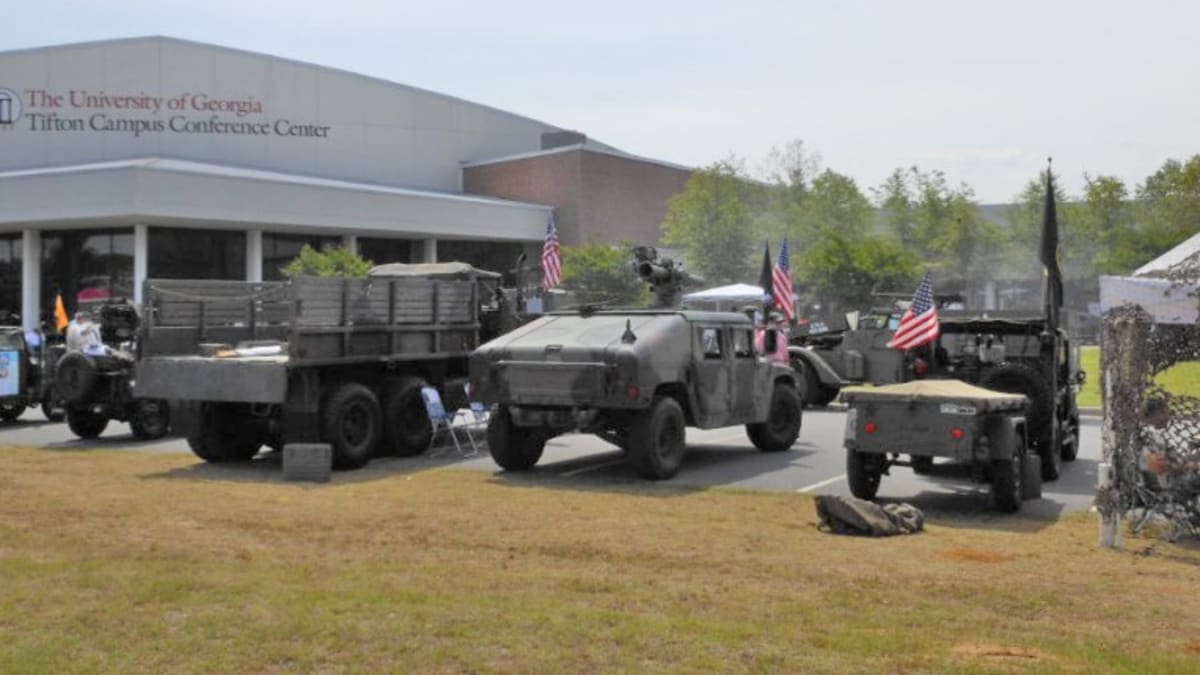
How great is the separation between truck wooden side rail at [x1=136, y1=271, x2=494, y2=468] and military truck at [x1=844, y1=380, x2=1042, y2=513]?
607 cm

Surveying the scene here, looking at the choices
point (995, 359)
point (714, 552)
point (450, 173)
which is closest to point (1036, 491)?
point (995, 359)

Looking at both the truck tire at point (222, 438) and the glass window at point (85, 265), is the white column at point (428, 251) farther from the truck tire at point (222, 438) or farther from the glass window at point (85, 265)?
the truck tire at point (222, 438)

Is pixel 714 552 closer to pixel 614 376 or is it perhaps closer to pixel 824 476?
pixel 614 376

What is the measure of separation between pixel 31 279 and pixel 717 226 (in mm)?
25553

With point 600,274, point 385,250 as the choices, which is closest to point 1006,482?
point 600,274

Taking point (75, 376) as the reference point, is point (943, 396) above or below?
above

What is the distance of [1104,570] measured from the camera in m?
8.20

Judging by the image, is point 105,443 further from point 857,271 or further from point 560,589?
point 857,271

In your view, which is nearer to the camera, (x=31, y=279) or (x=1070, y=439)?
(x=1070, y=439)

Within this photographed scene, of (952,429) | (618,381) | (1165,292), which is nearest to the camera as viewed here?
(1165,292)

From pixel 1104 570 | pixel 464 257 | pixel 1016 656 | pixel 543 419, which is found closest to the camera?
pixel 1016 656

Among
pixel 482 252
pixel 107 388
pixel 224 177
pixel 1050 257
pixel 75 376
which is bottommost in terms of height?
pixel 107 388

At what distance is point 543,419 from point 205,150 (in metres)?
39.0

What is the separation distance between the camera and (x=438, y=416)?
48.4 feet
